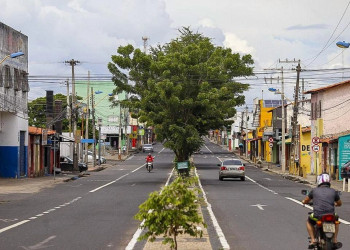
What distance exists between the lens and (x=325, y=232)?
1223 cm

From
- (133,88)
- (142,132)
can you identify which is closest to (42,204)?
(133,88)

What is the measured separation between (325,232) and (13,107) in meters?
42.2

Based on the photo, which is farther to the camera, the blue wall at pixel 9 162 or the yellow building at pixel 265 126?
the yellow building at pixel 265 126

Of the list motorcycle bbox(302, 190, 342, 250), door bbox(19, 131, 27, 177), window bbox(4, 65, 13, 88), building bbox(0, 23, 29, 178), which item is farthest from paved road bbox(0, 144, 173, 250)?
door bbox(19, 131, 27, 177)

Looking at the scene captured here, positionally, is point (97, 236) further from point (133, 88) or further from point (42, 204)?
point (133, 88)

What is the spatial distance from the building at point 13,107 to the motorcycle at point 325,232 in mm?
39410

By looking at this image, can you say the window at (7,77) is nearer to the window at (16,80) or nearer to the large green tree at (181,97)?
the window at (16,80)

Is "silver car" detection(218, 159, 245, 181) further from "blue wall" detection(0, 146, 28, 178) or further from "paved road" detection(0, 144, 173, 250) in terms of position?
"paved road" detection(0, 144, 173, 250)

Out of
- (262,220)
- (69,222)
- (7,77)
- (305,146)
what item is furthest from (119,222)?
(305,146)

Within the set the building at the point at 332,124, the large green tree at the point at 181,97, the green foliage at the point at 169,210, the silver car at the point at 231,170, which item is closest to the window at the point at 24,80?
the large green tree at the point at 181,97

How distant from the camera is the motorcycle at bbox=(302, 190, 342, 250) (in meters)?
12.2

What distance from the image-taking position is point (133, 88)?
2073 inches

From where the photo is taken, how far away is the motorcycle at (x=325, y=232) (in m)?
12.2

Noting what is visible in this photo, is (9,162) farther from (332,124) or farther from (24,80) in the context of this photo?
(332,124)
